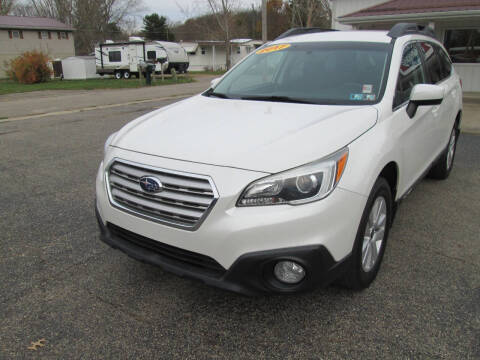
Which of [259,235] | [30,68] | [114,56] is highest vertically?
[114,56]

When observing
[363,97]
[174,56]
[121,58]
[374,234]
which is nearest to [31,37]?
[121,58]

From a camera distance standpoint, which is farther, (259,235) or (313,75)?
(313,75)

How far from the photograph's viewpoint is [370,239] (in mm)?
2754

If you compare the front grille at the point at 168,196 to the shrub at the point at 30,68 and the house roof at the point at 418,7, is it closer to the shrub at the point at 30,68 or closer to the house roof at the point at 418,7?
the house roof at the point at 418,7

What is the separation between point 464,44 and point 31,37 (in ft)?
134

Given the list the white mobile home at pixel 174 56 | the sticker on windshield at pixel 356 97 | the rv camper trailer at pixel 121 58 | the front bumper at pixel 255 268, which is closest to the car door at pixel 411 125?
the sticker on windshield at pixel 356 97

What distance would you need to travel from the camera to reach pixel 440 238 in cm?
366

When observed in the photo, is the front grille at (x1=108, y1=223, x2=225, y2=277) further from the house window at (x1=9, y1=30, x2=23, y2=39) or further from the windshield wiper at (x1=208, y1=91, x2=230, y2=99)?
the house window at (x1=9, y1=30, x2=23, y2=39)

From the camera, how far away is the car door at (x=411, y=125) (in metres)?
3.09

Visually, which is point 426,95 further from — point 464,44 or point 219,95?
point 464,44

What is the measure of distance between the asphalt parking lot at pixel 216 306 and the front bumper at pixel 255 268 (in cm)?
31

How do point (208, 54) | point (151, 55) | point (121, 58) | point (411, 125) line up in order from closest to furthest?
point (411, 125)
point (121, 58)
point (151, 55)
point (208, 54)

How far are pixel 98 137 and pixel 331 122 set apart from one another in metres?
6.53

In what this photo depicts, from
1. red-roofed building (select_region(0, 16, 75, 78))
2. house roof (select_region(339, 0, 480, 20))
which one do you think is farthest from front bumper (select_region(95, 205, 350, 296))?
red-roofed building (select_region(0, 16, 75, 78))
